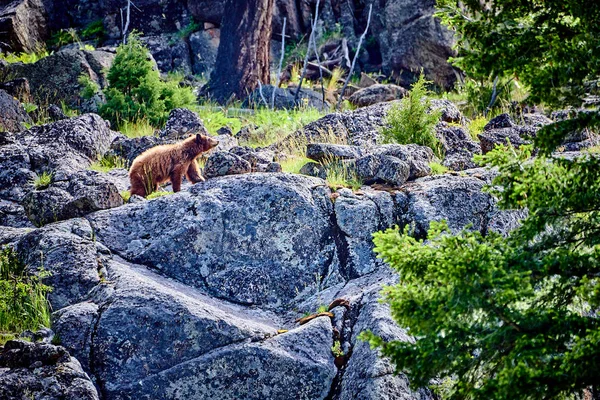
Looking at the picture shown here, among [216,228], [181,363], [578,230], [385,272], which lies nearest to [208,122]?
[216,228]

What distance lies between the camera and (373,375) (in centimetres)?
758

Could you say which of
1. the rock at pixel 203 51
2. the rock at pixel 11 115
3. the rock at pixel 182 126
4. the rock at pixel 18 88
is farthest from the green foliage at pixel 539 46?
the rock at pixel 203 51

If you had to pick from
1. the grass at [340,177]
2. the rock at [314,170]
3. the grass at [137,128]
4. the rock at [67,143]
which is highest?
the grass at [340,177]

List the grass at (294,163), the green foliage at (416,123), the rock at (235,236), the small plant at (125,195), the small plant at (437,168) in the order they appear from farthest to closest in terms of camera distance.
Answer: the green foliage at (416,123)
the grass at (294,163)
the small plant at (437,168)
the small plant at (125,195)
the rock at (235,236)

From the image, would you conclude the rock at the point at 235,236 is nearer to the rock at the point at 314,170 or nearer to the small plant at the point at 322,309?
the small plant at the point at 322,309

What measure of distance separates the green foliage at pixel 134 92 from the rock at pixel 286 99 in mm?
2992

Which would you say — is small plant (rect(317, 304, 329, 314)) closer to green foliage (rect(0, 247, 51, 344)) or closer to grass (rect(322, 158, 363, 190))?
grass (rect(322, 158, 363, 190))

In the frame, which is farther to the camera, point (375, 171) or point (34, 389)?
point (375, 171)

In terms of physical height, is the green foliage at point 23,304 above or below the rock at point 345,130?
below

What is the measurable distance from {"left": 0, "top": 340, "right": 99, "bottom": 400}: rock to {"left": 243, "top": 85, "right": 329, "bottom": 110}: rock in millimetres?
12821

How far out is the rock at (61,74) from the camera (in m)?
18.5

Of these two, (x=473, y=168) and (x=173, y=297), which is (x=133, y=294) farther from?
(x=473, y=168)

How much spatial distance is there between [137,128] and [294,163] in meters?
5.62

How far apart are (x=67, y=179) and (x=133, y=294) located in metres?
3.42
